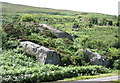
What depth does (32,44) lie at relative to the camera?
31969 mm

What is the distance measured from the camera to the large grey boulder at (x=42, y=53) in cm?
3027

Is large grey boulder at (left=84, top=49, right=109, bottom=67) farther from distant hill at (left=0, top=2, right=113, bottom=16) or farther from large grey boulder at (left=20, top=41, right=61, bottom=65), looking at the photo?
distant hill at (left=0, top=2, right=113, bottom=16)

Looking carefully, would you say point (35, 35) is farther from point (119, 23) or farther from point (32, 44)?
point (119, 23)

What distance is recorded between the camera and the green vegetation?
79.3 ft

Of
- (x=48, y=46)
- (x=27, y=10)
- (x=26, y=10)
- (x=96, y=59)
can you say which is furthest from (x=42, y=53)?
(x=27, y=10)

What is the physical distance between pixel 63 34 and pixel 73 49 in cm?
673

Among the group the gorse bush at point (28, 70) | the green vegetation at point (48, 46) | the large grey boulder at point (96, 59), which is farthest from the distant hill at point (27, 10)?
the gorse bush at point (28, 70)

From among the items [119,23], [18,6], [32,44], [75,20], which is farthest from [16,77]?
[119,23]

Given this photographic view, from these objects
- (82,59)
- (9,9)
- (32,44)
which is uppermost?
(9,9)

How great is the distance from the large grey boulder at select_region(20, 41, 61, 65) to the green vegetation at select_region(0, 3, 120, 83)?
24.1 inches

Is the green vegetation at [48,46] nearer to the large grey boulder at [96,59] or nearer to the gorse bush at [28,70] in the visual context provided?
the gorse bush at [28,70]

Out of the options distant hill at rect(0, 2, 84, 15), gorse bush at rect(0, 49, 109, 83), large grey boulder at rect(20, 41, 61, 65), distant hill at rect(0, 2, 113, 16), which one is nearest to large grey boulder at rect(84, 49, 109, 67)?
gorse bush at rect(0, 49, 109, 83)

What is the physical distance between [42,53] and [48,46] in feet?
14.1

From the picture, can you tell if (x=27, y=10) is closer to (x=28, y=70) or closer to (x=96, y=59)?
(x=96, y=59)
